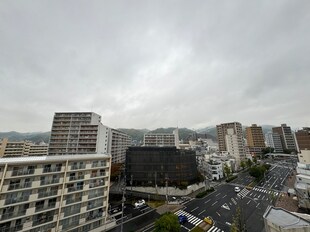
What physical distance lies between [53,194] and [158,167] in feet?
128

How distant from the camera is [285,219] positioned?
1677 centimetres

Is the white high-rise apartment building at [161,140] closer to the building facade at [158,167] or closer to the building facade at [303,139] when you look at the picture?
the building facade at [158,167]

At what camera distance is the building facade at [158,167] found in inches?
2362

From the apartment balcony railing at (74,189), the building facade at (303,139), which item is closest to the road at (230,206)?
the apartment balcony railing at (74,189)

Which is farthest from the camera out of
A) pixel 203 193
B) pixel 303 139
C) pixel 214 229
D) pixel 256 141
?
pixel 256 141

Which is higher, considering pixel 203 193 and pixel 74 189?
pixel 74 189

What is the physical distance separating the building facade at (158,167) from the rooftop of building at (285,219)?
43529mm

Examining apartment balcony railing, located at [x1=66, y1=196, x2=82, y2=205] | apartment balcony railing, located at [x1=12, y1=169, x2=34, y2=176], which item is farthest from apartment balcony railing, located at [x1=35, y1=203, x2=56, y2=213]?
apartment balcony railing, located at [x1=12, y1=169, x2=34, y2=176]

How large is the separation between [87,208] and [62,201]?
20.1ft

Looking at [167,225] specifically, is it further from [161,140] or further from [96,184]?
[161,140]

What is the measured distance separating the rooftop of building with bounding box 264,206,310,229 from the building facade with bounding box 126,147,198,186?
143 ft

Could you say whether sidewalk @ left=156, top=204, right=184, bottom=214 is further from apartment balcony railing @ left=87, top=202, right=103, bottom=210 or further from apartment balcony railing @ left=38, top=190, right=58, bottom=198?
apartment balcony railing @ left=38, top=190, right=58, bottom=198

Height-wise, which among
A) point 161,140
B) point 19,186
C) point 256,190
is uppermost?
point 161,140

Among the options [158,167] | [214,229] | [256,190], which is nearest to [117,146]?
[158,167]
